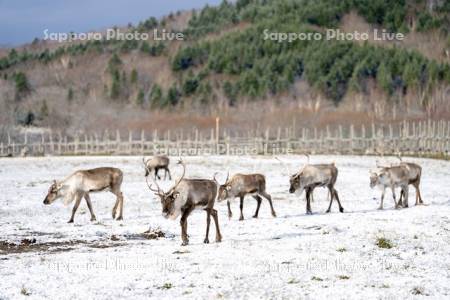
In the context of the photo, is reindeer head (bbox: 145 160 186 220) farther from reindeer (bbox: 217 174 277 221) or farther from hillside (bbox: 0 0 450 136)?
hillside (bbox: 0 0 450 136)

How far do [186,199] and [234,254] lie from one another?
5.84 feet

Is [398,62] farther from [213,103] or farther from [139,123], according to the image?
[139,123]

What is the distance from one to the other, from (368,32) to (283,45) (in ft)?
41.9

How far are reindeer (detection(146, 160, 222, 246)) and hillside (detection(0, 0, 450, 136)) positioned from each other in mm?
53258

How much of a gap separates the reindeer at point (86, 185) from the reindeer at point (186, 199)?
14.6 feet

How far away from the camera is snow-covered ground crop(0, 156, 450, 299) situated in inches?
392

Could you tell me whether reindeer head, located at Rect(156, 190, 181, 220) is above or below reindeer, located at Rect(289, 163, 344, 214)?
below

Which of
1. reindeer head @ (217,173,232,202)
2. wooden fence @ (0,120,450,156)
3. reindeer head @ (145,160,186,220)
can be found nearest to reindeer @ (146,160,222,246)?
reindeer head @ (145,160,186,220)

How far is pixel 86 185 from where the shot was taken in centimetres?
1773

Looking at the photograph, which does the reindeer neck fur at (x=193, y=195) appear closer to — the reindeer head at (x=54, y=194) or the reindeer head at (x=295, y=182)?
the reindeer head at (x=295, y=182)

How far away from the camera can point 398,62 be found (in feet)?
265

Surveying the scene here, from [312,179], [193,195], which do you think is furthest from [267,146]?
[193,195]

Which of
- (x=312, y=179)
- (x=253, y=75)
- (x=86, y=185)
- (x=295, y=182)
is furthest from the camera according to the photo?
(x=253, y=75)

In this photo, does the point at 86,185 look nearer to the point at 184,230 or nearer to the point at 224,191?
the point at 224,191
